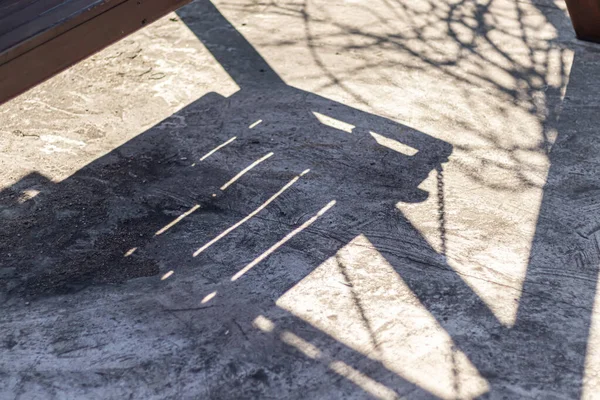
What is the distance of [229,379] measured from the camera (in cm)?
343

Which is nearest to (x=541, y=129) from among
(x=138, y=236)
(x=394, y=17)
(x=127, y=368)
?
(x=394, y=17)

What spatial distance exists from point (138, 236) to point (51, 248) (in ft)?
1.63

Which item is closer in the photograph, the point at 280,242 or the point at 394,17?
the point at 280,242

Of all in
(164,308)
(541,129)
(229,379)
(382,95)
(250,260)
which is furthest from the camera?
(382,95)

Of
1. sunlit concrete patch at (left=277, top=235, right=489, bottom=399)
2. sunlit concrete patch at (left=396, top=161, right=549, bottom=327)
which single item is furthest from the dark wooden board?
sunlit concrete patch at (left=396, top=161, right=549, bottom=327)

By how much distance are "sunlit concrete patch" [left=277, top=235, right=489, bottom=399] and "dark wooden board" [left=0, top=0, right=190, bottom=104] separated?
1662mm

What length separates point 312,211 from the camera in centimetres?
438

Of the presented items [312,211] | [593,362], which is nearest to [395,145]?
[312,211]

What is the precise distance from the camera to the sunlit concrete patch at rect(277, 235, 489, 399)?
3418mm

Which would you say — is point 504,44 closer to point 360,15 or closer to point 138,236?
point 360,15

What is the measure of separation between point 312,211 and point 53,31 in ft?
5.75

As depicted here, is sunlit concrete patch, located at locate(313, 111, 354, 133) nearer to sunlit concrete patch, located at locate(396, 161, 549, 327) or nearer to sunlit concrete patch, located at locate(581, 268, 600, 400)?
sunlit concrete patch, located at locate(396, 161, 549, 327)

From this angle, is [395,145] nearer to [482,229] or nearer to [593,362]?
[482,229]

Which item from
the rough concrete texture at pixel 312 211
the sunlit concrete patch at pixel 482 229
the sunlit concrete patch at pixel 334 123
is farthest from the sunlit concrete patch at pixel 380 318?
the sunlit concrete patch at pixel 334 123
